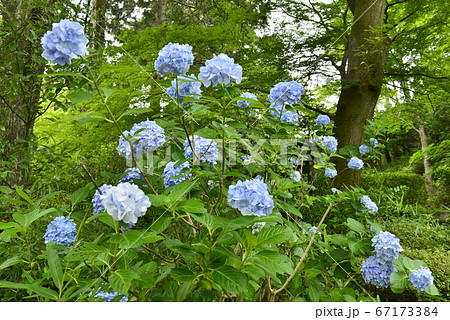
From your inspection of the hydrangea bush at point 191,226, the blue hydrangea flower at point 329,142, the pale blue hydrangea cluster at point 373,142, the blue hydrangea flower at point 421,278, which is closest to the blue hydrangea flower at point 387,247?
the hydrangea bush at point 191,226

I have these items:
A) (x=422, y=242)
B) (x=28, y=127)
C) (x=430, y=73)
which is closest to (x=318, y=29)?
(x=430, y=73)

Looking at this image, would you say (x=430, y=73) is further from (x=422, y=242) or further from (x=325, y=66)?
(x=422, y=242)

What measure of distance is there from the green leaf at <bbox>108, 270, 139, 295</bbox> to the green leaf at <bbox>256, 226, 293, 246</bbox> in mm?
433

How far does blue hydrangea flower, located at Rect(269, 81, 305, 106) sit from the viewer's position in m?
1.75

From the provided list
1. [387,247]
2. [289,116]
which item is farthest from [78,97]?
[387,247]

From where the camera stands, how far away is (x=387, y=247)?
1.54 metres

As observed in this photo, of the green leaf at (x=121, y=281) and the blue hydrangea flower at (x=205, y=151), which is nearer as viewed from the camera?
the green leaf at (x=121, y=281)

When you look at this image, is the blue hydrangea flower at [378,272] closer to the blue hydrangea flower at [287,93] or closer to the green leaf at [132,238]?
the blue hydrangea flower at [287,93]

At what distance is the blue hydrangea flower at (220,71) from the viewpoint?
131cm

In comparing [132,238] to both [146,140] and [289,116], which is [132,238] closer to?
[146,140]

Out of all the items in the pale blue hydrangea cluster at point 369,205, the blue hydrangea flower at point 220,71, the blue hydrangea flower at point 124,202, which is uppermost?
the blue hydrangea flower at point 220,71

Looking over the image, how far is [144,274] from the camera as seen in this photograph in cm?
112

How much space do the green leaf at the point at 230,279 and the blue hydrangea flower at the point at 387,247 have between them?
3.04 ft

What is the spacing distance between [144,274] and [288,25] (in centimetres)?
707
